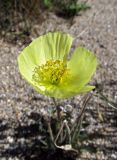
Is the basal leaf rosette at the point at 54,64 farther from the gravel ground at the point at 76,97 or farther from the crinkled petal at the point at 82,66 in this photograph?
the gravel ground at the point at 76,97

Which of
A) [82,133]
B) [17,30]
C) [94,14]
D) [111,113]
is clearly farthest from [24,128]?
[94,14]

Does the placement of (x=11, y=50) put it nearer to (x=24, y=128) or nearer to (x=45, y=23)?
(x=45, y=23)

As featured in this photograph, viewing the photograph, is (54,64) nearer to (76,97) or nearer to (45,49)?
(45,49)

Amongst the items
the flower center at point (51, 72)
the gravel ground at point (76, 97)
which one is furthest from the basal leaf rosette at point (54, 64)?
the gravel ground at point (76, 97)

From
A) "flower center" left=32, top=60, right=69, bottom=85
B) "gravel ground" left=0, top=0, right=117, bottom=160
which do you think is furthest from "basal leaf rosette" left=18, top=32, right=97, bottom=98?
"gravel ground" left=0, top=0, right=117, bottom=160

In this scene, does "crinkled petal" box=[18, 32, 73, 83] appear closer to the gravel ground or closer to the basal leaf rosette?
the basal leaf rosette

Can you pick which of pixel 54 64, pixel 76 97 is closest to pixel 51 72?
pixel 54 64

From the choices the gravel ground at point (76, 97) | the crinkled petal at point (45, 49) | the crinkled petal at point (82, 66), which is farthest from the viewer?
the gravel ground at point (76, 97)
